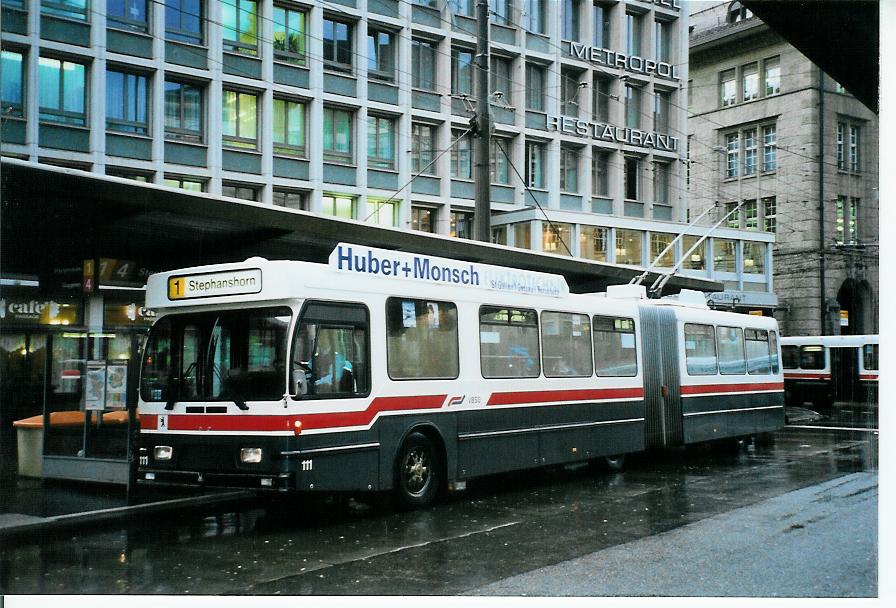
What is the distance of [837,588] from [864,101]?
209 inches

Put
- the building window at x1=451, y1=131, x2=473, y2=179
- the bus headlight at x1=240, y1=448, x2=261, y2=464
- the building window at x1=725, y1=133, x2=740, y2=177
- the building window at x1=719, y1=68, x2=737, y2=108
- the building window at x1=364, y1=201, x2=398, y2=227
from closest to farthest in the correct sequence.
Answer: the bus headlight at x1=240, y1=448, x2=261, y2=464
the building window at x1=719, y1=68, x2=737, y2=108
the building window at x1=725, y1=133, x2=740, y2=177
the building window at x1=364, y1=201, x2=398, y2=227
the building window at x1=451, y1=131, x2=473, y2=179

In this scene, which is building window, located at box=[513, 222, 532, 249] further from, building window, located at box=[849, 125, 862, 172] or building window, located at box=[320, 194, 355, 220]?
building window, located at box=[849, 125, 862, 172]

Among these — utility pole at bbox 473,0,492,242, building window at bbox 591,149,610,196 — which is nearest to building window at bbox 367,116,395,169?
utility pole at bbox 473,0,492,242

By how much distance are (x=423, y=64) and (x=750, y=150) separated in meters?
5.37

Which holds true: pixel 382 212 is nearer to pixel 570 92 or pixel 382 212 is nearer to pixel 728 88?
pixel 570 92

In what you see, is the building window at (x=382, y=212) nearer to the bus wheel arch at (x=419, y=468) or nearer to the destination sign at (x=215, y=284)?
the bus wheel arch at (x=419, y=468)

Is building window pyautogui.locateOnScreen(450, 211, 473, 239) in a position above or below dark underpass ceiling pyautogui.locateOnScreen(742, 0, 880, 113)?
below

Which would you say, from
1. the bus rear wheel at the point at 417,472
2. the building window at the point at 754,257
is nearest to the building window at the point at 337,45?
the bus rear wheel at the point at 417,472

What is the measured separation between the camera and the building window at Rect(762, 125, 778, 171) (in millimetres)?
14525

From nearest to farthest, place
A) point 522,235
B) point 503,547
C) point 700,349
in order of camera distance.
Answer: point 503,547 → point 522,235 → point 700,349

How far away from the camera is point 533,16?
51.2 ft

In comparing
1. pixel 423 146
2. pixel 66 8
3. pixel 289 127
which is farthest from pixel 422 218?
pixel 66 8

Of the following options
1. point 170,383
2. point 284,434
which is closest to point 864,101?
point 284,434

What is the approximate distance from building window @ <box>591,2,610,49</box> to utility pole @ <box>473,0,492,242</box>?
174cm
